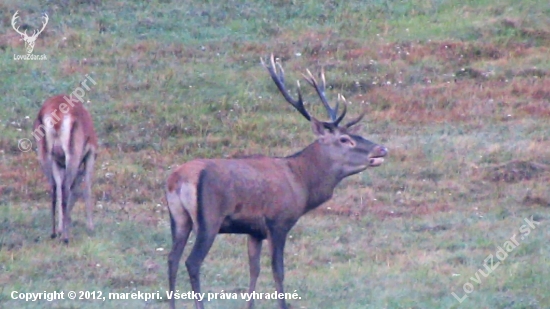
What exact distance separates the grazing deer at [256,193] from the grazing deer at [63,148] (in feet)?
9.61

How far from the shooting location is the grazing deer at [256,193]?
7.60m

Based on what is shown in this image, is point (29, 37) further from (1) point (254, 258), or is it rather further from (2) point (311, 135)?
(1) point (254, 258)

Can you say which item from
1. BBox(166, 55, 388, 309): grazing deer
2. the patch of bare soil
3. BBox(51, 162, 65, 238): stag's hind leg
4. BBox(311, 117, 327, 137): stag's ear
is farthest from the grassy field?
BBox(311, 117, 327, 137): stag's ear

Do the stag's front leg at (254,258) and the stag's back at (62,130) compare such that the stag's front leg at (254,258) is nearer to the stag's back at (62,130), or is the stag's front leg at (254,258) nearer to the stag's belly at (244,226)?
the stag's belly at (244,226)

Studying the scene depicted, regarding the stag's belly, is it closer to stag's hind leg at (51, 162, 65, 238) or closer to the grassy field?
the grassy field

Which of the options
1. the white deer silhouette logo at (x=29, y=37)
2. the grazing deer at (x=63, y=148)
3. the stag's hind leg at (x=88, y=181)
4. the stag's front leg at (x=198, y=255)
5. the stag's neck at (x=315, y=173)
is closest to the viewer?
the stag's front leg at (x=198, y=255)

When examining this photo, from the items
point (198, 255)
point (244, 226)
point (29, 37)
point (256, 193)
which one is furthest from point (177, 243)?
point (29, 37)

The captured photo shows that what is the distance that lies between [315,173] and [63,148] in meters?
3.22

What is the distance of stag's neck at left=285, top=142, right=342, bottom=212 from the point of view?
8.66 m

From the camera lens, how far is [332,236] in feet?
34.7

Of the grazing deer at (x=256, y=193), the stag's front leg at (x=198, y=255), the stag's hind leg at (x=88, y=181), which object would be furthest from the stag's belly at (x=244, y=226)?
the stag's hind leg at (x=88, y=181)

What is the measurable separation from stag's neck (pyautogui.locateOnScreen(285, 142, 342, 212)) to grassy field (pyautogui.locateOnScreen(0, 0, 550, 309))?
0.78 m

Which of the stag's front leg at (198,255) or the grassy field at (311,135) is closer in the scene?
the stag's front leg at (198,255)

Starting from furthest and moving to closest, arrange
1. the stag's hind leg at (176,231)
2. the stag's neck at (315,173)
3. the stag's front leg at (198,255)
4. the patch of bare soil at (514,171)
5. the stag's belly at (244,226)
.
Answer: the patch of bare soil at (514,171) → the stag's neck at (315,173) → the stag's belly at (244,226) → the stag's hind leg at (176,231) → the stag's front leg at (198,255)
